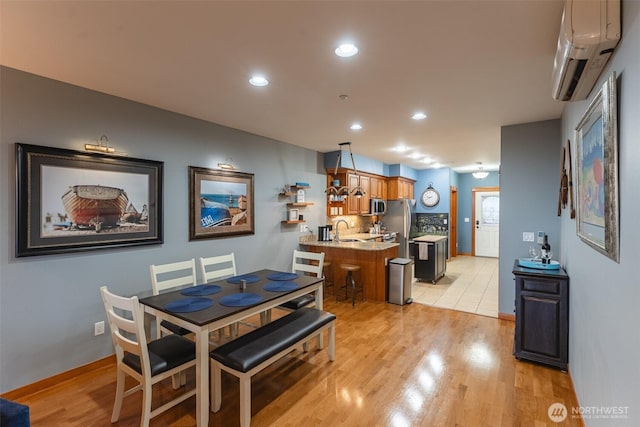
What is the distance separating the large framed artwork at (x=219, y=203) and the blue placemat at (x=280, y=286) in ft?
4.28

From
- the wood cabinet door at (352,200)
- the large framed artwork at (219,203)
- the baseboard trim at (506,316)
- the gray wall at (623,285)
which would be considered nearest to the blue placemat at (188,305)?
the large framed artwork at (219,203)

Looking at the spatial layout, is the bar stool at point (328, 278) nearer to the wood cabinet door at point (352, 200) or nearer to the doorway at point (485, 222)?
the wood cabinet door at point (352, 200)

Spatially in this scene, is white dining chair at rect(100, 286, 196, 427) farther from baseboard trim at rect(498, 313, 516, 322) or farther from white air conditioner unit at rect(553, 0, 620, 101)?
baseboard trim at rect(498, 313, 516, 322)

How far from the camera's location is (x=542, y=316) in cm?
288

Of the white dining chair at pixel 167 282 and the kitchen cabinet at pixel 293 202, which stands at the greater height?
the kitchen cabinet at pixel 293 202

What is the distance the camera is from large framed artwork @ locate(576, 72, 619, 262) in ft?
4.39

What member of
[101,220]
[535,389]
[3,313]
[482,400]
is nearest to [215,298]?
[101,220]

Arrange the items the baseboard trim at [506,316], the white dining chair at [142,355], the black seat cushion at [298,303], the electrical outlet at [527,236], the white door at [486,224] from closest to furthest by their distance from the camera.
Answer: the white dining chair at [142,355] → the black seat cushion at [298,303] → the electrical outlet at [527,236] → the baseboard trim at [506,316] → the white door at [486,224]

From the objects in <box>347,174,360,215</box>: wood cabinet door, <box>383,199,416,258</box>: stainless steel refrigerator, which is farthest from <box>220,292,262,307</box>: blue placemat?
<box>383,199,416,258</box>: stainless steel refrigerator

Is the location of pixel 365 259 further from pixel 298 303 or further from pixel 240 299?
pixel 240 299

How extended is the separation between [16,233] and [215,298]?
1588 mm

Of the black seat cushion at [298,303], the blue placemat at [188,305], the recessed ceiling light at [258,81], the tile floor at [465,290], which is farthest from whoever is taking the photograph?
the tile floor at [465,290]

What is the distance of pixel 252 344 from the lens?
232 centimetres

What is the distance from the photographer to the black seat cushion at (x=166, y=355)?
2.04 m
